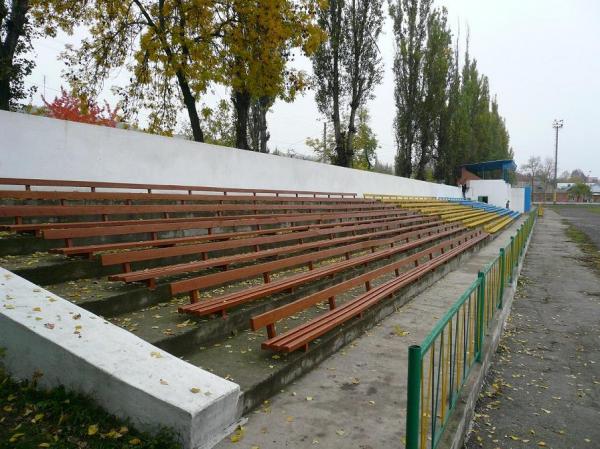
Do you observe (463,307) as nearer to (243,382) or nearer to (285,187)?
(243,382)

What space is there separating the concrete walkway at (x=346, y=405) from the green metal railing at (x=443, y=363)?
0.30 metres

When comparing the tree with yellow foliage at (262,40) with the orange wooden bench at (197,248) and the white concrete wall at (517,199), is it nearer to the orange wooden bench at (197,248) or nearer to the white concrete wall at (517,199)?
the orange wooden bench at (197,248)

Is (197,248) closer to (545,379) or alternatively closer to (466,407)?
(466,407)

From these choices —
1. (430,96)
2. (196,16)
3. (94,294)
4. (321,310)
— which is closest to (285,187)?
(196,16)

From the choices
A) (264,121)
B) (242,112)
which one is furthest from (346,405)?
(264,121)

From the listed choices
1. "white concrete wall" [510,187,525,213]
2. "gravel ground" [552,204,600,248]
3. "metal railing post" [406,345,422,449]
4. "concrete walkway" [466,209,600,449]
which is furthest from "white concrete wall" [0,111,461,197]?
"white concrete wall" [510,187,525,213]

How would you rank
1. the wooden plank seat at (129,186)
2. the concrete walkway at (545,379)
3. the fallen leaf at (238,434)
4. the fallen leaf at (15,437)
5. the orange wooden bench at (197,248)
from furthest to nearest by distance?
the wooden plank seat at (129,186), the orange wooden bench at (197,248), the concrete walkway at (545,379), the fallen leaf at (238,434), the fallen leaf at (15,437)

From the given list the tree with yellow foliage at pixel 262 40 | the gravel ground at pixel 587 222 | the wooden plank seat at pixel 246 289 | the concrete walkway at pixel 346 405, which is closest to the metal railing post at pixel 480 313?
the concrete walkway at pixel 346 405

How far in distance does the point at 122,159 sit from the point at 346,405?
633 cm

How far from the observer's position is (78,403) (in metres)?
2.57

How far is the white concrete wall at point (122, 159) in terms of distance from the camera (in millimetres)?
6188

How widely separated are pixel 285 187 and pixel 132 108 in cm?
570

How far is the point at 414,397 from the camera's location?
2090 millimetres

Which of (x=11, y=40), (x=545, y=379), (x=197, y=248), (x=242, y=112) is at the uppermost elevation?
(x=11, y=40)
